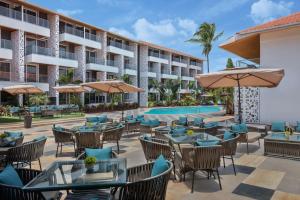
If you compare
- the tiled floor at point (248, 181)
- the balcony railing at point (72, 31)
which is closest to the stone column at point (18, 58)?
the balcony railing at point (72, 31)

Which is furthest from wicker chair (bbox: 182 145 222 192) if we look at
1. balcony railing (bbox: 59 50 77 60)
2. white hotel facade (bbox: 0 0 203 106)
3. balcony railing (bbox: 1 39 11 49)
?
balcony railing (bbox: 59 50 77 60)

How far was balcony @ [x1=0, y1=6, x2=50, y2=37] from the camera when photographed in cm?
2270

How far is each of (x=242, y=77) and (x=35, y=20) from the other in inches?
945

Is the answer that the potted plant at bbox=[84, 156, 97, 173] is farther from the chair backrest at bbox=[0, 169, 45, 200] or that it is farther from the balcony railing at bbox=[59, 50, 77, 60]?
the balcony railing at bbox=[59, 50, 77, 60]

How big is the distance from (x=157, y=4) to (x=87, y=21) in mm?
15660

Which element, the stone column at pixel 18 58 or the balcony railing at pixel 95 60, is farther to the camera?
the balcony railing at pixel 95 60

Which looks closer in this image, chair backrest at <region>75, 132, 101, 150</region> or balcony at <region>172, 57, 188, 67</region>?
chair backrest at <region>75, 132, 101, 150</region>

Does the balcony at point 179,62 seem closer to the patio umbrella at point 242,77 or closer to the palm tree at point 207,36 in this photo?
the palm tree at point 207,36

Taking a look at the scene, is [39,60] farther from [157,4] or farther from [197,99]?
[197,99]

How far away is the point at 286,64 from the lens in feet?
40.2

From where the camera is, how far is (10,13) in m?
23.2

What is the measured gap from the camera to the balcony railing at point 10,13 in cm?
2267

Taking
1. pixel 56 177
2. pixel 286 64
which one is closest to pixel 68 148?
pixel 56 177

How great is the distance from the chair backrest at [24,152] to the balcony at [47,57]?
2193 centimetres
